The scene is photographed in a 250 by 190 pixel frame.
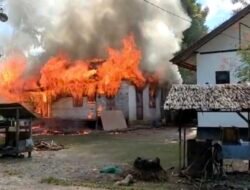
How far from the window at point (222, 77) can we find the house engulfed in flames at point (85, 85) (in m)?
8.99

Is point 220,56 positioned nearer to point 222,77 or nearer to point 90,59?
point 222,77

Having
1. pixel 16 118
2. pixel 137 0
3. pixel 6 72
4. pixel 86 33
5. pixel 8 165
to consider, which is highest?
pixel 137 0

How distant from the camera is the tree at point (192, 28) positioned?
1496 inches

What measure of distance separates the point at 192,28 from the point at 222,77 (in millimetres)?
18220

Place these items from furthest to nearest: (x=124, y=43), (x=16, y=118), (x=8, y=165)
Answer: (x=124, y=43), (x=16, y=118), (x=8, y=165)

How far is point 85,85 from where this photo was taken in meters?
31.5

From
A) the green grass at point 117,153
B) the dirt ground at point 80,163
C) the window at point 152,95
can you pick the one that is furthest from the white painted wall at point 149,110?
the dirt ground at point 80,163

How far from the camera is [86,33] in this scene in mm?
31391

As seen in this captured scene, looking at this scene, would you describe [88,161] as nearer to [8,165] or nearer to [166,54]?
[8,165]

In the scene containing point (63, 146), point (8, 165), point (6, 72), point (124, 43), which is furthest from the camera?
point (6, 72)

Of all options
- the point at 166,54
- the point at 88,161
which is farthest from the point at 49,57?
the point at 88,161

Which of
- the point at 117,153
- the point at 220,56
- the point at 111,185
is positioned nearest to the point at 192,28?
the point at 220,56

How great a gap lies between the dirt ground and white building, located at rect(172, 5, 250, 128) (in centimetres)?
296

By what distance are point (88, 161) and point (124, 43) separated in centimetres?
1649
